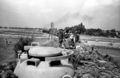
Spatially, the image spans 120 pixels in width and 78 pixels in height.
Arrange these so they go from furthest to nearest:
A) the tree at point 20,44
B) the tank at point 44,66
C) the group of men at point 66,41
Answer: the tree at point 20,44 → the group of men at point 66,41 → the tank at point 44,66

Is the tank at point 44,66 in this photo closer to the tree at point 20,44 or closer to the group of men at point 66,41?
the group of men at point 66,41

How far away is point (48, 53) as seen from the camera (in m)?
6.35

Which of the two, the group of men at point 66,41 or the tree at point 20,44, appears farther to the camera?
the tree at point 20,44

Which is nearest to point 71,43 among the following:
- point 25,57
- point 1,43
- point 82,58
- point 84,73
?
point 82,58

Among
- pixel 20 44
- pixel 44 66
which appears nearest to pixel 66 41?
pixel 20 44

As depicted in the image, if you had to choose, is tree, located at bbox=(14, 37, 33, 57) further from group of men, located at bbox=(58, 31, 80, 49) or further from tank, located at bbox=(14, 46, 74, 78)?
tank, located at bbox=(14, 46, 74, 78)

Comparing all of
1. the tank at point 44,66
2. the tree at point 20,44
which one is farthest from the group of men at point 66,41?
the tank at point 44,66

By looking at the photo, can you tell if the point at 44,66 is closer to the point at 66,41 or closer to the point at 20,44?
the point at 66,41

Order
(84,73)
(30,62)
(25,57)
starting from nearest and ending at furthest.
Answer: (30,62) → (25,57) → (84,73)

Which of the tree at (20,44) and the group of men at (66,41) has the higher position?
the group of men at (66,41)

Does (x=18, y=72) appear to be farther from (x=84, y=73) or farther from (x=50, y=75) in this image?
(x=84, y=73)

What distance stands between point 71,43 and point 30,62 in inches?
375

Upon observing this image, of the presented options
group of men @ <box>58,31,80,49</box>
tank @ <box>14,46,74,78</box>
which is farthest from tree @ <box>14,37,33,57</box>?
tank @ <box>14,46,74,78</box>

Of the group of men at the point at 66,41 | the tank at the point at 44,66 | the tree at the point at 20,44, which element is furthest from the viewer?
the tree at the point at 20,44
